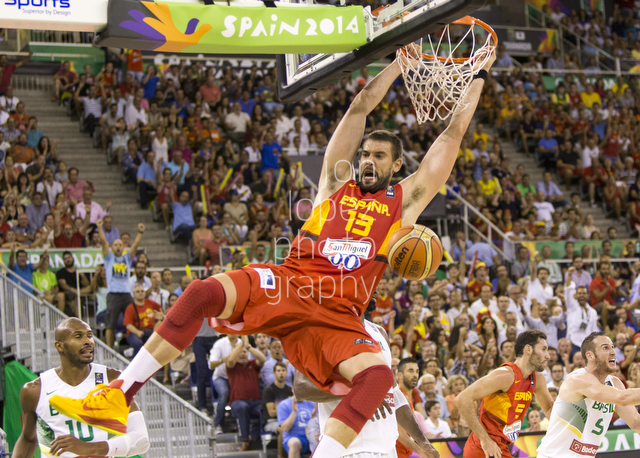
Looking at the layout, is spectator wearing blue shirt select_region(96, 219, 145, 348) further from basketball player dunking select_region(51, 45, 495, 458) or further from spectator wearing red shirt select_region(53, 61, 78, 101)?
spectator wearing red shirt select_region(53, 61, 78, 101)

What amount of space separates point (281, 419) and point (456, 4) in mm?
6389

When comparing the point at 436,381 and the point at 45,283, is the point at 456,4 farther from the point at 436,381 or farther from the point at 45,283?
the point at 45,283

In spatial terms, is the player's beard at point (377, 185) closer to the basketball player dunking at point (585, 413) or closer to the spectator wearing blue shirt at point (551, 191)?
the basketball player dunking at point (585, 413)

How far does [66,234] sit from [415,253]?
9.06 m

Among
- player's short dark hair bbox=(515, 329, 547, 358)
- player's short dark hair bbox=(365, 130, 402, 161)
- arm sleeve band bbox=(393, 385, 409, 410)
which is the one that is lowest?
arm sleeve band bbox=(393, 385, 409, 410)

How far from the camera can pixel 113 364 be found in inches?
371

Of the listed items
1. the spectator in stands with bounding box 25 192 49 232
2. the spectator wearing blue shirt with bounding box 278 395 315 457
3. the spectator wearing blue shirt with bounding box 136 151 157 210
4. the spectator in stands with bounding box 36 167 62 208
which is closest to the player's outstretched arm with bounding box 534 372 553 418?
the spectator wearing blue shirt with bounding box 278 395 315 457

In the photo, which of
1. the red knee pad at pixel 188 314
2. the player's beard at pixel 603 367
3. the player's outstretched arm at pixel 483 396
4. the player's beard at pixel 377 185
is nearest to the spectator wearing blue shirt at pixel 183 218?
the player's outstretched arm at pixel 483 396

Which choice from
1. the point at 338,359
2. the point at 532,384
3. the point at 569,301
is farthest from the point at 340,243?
the point at 569,301

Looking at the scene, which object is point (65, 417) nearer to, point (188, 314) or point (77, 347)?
point (77, 347)

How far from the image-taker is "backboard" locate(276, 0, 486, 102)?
16.4ft

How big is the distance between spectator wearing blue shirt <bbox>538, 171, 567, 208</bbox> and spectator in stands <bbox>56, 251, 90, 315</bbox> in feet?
35.9

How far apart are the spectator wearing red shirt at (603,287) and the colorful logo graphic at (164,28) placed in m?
11.5

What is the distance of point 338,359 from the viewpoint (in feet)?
15.0
